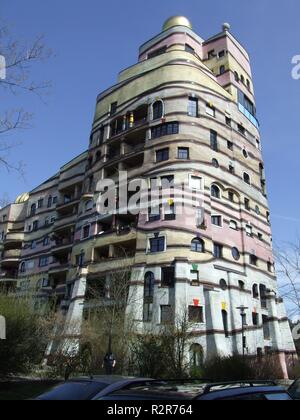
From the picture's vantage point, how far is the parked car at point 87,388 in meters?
5.14

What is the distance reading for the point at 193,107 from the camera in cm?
4209

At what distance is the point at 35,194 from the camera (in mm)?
61281

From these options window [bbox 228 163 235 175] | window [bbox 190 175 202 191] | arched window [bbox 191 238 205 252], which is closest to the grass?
arched window [bbox 191 238 205 252]

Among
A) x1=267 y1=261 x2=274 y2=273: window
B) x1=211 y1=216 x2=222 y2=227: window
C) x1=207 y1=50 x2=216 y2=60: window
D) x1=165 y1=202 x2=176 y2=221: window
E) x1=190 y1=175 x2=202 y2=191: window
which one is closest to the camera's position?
x1=165 y1=202 x2=176 y2=221: window

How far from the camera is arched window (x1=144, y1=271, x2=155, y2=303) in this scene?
34.9 metres

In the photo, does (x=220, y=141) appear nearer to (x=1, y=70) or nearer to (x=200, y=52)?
(x=200, y=52)

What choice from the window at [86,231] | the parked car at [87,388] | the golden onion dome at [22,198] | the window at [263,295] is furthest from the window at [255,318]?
the golden onion dome at [22,198]

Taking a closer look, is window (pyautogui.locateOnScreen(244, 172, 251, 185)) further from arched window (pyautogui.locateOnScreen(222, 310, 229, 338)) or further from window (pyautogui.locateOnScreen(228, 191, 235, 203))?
arched window (pyautogui.locateOnScreen(222, 310, 229, 338))

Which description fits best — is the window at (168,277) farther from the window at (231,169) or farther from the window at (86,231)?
the window at (231,169)

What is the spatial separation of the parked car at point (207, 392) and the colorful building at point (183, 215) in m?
25.6

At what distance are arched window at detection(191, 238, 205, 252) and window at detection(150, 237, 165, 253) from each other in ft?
8.28

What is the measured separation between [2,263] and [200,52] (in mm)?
38872

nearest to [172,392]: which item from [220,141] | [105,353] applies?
[105,353]

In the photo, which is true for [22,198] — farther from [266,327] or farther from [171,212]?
[266,327]
